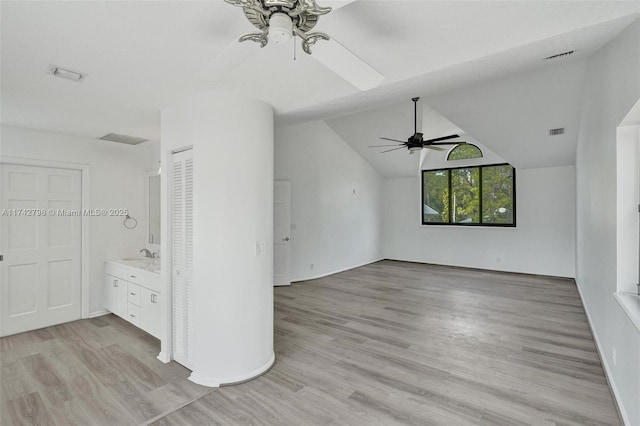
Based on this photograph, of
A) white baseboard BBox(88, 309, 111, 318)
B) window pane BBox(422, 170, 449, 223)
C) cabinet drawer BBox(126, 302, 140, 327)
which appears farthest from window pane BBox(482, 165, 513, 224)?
white baseboard BBox(88, 309, 111, 318)

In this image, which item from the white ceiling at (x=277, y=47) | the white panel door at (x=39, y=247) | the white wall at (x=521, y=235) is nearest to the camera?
the white ceiling at (x=277, y=47)

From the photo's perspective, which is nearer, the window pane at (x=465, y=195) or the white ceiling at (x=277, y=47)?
the white ceiling at (x=277, y=47)

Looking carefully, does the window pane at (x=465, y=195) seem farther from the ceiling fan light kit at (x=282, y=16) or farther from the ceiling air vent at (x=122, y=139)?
the ceiling fan light kit at (x=282, y=16)

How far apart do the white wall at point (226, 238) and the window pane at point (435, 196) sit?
6.55m

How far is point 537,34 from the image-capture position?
1.73m

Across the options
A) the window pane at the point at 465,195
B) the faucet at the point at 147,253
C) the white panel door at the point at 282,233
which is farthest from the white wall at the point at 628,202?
the window pane at the point at 465,195

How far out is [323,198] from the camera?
681cm

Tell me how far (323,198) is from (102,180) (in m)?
3.91

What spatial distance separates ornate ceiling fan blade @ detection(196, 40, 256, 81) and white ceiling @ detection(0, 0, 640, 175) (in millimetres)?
32

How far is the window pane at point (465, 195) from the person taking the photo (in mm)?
7676

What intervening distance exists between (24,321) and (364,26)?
483cm

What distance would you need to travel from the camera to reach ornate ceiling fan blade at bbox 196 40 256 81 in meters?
1.37

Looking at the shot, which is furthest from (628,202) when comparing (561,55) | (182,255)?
(182,255)

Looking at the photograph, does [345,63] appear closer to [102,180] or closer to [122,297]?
[122,297]
